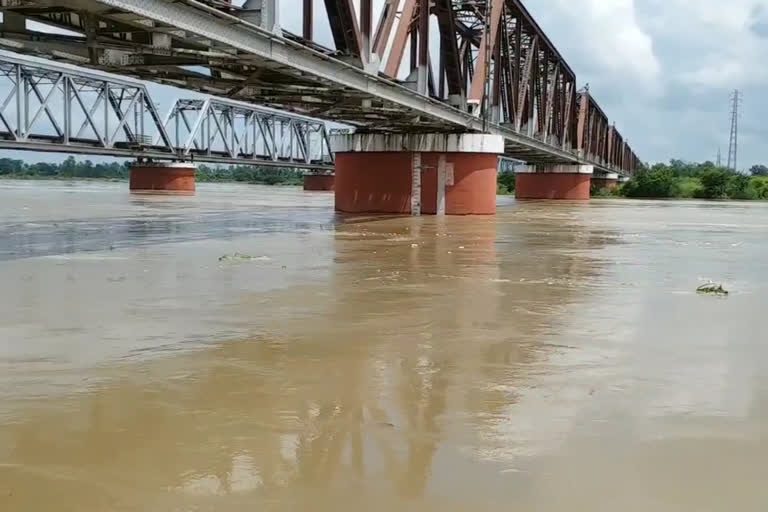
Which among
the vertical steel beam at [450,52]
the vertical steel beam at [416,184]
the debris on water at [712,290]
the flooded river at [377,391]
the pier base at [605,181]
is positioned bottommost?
the flooded river at [377,391]

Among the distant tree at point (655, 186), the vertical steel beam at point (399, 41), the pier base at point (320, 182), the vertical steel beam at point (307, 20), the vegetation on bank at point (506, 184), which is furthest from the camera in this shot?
the pier base at point (320, 182)

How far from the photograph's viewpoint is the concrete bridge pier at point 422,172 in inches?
1524

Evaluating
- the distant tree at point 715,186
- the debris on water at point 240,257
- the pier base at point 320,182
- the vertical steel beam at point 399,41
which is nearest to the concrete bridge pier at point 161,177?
the pier base at point 320,182

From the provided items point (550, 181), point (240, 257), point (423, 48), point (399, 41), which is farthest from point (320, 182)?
point (240, 257)

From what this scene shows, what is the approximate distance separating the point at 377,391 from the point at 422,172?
32984 millimetres

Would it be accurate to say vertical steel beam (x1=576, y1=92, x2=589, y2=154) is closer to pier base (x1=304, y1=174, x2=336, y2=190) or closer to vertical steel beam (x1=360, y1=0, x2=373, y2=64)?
pier base (x1=304, y1=174, x2=336, y2=190)

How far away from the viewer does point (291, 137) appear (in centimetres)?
12594

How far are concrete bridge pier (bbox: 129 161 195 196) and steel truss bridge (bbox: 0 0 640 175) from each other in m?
57.6

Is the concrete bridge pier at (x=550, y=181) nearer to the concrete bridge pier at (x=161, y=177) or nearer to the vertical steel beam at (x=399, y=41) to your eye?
the concrete bridge pier at (x=161, y=177)

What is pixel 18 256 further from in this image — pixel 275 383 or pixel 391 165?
pixel 391 165

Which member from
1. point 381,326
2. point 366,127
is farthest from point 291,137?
point 381,326

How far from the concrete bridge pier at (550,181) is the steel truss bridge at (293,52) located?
126ft

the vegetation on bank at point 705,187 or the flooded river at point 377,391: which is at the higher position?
the vegetation on bank at point 705,187

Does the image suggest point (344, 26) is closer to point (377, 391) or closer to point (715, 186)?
point (377, 391)
